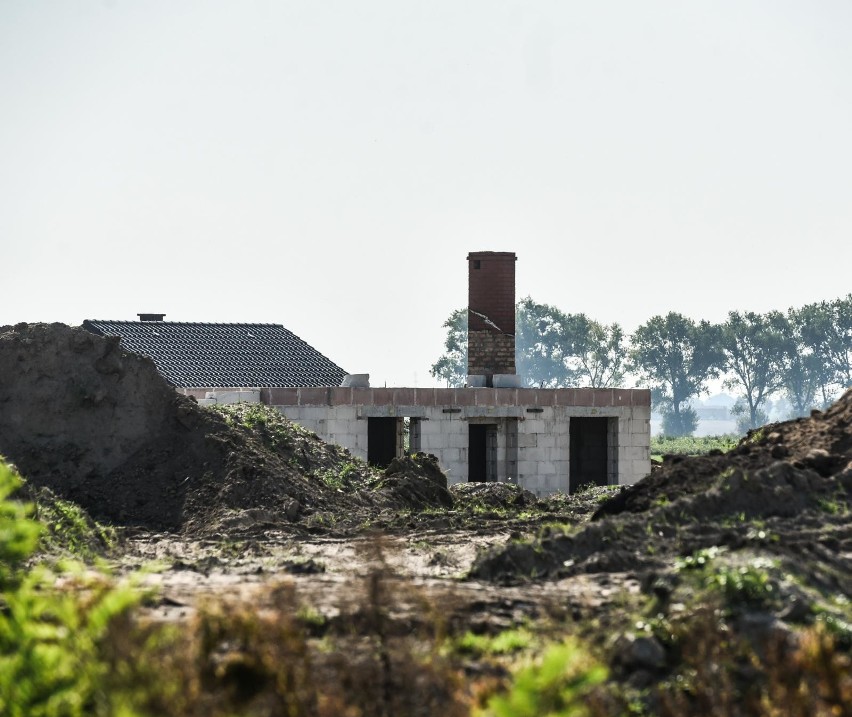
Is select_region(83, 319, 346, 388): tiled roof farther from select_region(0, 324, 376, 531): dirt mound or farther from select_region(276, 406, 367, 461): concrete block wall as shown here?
select_region(0, 324, 376, 531): dirt mound

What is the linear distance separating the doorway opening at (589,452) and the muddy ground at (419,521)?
5.83 m

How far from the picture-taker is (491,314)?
3247 centimetres

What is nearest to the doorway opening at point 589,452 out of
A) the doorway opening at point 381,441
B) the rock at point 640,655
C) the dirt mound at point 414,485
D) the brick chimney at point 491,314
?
the brick chimney at point 491,314

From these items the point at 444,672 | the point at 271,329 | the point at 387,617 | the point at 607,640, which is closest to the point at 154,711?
the point at 444,672

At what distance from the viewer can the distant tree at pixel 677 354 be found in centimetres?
10862

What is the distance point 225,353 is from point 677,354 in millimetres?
74251

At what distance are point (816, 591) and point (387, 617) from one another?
115 inches

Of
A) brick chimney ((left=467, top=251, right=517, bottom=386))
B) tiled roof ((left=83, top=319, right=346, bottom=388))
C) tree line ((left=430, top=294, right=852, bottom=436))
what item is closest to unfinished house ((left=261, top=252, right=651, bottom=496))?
brick chimney ((left=467, top=251, right=517, bottom=386))

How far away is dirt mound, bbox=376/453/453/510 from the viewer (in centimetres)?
2114

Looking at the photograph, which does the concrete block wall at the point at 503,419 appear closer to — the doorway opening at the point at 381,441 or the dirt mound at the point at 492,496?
the doorway opening at the point at 381,441

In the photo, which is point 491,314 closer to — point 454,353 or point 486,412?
point 486,412

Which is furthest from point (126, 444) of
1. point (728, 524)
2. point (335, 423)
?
point (728, 524)

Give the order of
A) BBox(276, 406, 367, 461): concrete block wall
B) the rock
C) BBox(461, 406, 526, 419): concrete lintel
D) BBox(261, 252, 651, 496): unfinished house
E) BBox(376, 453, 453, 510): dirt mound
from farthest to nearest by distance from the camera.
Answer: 1. BBox(461, 406, 526, 419): concrete lintel
2. BBox(261, 252, 651, 496): unfinished house
3. BBox(276, 406, 367, 461): concrete block wall
4. BBox(376, 453, 453, 510): dirt mound
5. the rock

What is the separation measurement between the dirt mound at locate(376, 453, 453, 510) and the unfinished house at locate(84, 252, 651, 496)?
4.26 metres
